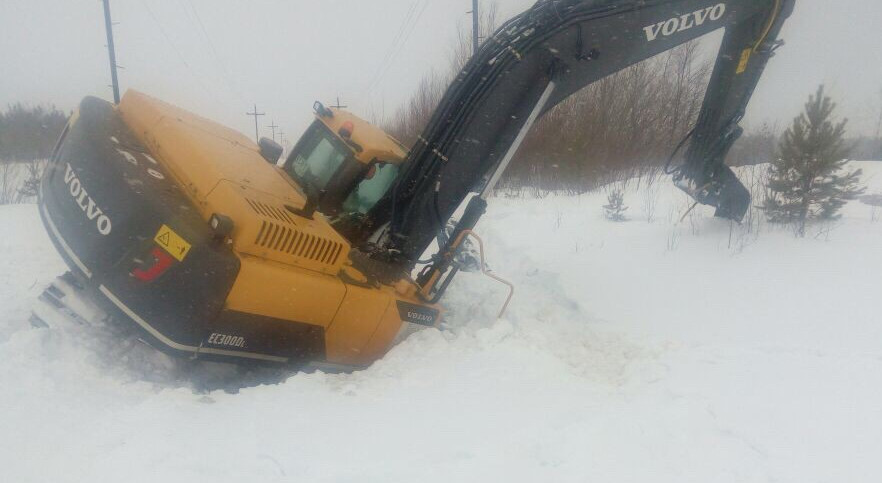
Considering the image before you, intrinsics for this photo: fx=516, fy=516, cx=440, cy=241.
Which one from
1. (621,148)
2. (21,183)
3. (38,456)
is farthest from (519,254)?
(21,183)

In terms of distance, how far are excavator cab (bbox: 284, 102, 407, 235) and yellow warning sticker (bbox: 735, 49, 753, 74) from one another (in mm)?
3007

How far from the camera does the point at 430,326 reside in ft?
13.6

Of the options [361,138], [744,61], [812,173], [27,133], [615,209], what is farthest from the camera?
[27,133]

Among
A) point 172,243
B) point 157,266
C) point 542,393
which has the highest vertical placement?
point 542,393

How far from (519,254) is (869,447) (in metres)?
4.14

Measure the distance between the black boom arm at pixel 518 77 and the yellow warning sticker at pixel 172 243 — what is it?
149 cm

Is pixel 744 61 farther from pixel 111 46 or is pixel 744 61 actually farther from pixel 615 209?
pixel 111 46

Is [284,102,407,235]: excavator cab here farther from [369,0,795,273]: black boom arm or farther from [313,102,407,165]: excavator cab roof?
[369,0,795,273]: black boom arm

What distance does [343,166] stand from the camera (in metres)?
3.96

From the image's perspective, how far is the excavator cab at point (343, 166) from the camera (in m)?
3.98

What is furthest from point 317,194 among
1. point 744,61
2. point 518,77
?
point 744,61

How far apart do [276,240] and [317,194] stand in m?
0.54

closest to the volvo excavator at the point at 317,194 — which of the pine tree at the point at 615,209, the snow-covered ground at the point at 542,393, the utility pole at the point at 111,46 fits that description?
the snow-covered ground at the point at 542,393

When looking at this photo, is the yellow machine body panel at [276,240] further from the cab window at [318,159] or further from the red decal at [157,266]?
the red decal at [157,266]
